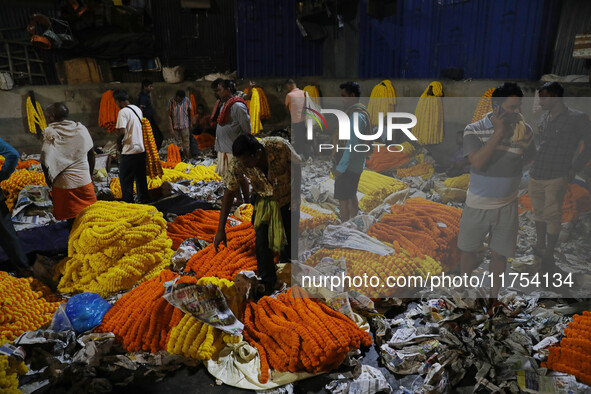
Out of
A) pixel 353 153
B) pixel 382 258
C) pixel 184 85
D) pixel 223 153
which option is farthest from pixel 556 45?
pixel 184 85

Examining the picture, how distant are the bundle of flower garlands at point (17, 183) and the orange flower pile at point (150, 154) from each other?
1730mm

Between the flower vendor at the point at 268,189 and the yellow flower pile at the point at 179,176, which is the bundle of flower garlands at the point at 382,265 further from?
the yellow flower pile at the point at 179,176

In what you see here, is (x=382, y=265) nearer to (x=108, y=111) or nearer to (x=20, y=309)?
(x=20, y=309)

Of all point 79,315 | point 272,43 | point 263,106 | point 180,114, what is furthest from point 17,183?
point 272,43

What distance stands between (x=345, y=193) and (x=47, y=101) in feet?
28.8

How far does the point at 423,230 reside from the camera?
4.40m

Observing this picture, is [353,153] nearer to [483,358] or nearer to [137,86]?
[483,358]

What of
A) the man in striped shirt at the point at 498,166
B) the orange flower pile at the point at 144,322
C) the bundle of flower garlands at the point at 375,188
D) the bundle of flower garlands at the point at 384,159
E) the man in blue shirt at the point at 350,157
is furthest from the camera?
the bundle of flower garlands at the point at 384,159

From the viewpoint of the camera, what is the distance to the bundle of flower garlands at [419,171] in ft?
23.5

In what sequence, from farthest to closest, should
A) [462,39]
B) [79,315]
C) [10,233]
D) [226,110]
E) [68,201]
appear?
[462,39], [226,110], [68,201], [10,233], [79,315]

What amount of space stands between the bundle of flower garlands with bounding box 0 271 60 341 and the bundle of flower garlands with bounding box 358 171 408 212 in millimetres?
3938

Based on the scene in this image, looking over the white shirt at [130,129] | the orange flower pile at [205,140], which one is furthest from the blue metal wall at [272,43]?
the white shirt at [130,129]

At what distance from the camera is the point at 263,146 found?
11.2 ft

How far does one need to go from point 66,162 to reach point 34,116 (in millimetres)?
6973
